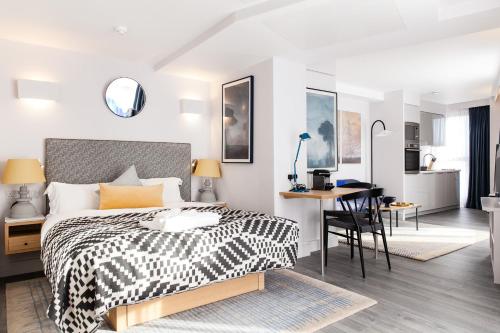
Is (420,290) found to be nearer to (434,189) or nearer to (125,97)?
(125,97)

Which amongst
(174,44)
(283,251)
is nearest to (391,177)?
(283,251)

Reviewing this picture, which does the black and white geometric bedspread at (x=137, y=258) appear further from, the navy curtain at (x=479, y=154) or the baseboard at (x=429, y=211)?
the navy curtain at (x=479, y=154)

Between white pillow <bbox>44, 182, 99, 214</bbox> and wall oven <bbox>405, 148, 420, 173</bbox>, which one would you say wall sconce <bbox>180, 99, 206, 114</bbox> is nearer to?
white pillow <bbox>44, 182, 99, 214</bbox>

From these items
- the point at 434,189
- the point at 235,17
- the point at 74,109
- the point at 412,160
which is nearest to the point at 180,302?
the point at 235,17

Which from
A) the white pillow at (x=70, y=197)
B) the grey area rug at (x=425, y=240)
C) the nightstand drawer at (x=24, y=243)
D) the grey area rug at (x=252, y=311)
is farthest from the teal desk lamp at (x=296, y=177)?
the nightstand drawer at (x=24, y=243)

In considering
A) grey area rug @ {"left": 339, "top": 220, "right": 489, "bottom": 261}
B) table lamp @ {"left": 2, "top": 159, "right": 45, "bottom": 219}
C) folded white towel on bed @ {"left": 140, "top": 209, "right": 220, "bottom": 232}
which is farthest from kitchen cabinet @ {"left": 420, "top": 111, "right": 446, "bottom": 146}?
table lamp @ {"left": 2, "top": 159, "right": 45, "bottom": 219}

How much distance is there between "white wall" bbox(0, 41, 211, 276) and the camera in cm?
355

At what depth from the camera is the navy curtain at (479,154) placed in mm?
7598

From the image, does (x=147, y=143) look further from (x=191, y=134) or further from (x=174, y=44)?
(x=174, y=44)

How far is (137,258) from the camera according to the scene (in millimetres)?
2213

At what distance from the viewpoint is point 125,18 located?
10.1 feet

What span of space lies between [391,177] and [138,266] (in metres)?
5.78

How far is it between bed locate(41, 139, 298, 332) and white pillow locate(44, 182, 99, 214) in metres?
0.19

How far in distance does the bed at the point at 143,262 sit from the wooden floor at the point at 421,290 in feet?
2.59
